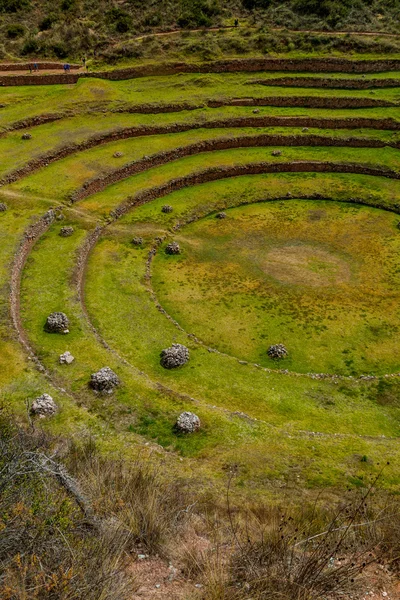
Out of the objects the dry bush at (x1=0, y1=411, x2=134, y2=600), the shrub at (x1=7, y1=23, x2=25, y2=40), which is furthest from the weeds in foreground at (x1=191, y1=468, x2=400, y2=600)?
the shrub at (x1=7, y1=23, x2=25, y2=40)

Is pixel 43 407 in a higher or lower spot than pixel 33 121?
lower

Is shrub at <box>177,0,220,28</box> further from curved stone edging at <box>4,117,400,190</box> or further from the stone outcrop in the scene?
the stone outcrop

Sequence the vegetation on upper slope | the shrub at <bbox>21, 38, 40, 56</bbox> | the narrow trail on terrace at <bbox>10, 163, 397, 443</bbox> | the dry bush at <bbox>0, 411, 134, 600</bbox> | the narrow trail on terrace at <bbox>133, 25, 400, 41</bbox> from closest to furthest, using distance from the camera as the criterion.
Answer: the dry bush at <bbox>0, 411, 134, 600</bbox>
the narrow trail on terrace at <bbox>10, 163, 397, 443</bbox>
the vegetation on upper slope
the shrub at <bbox>21, 38, 40, 56</bbox>
the narrow trail on terrace at <bbox>133, 25, 400, 41</bbox>

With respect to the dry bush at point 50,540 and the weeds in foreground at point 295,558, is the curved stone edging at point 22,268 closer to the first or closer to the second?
the dry bush at point 50,540

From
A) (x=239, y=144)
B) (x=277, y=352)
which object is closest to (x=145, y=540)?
(x=277, y=352)

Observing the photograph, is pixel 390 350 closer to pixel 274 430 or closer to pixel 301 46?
pixel 274 430

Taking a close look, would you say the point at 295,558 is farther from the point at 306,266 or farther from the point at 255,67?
the point at 255,67

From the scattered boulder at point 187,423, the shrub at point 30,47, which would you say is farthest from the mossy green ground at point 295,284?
the shrub at point 30,47
